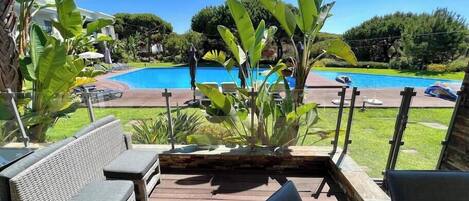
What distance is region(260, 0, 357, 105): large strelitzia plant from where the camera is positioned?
10.3ft

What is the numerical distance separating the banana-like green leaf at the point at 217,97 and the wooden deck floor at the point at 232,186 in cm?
80

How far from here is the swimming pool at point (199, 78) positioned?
18375 millimetres

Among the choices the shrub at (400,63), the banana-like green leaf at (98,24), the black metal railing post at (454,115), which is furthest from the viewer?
the shrub at (400,63)

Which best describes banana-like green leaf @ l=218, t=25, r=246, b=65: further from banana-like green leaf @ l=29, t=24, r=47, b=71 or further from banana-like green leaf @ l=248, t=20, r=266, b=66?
banana-like green leaf @ l=29, t=24, r=47, b=71

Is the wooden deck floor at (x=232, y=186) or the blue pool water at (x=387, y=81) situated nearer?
the wooden deck floor at (x=232, y=186)

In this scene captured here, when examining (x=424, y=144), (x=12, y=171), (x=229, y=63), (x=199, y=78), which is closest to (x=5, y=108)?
(x=12, y=171)

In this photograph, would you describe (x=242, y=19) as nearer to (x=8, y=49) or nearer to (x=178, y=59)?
(x=8, y=49)

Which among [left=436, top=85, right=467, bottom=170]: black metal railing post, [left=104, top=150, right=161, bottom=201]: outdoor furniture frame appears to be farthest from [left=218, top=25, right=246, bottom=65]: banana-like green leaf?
[left=436, top=85, right=467, bottom=170]: black metal railing post

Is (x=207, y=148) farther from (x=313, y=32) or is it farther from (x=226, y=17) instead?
(x=226, y=17)

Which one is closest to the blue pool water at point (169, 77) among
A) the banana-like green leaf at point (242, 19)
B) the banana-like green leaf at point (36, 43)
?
the banana-like green leaf at point (36, 43)

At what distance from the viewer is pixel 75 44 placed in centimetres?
528

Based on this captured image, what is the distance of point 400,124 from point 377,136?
3008mm

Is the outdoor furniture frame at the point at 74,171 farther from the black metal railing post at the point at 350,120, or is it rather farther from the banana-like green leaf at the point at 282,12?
the black metal railing post at the point at 350,120

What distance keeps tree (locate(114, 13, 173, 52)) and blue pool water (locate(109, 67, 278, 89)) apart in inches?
423
